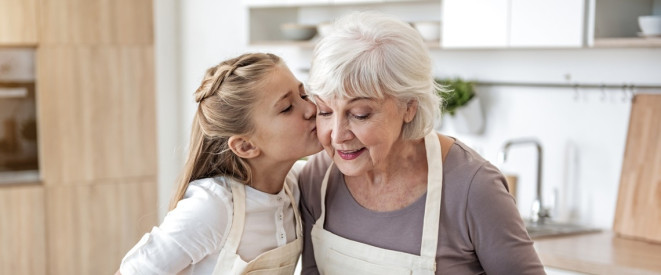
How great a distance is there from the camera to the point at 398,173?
6.15 feet

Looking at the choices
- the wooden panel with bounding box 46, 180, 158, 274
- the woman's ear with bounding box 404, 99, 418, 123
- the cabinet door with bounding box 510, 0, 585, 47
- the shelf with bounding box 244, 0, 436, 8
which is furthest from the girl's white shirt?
the wooden panel with bounding box 46, 180, 158, 274

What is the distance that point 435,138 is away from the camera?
184 centimetres

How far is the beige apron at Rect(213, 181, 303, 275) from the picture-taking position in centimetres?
184

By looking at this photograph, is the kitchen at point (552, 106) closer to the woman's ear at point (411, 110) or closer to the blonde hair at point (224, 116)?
the blonde hair at point (224, 116)

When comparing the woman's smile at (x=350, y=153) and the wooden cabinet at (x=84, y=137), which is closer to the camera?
the woman's smile at (x=350, y=153)

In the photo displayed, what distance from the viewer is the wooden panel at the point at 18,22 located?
3953 millimetres

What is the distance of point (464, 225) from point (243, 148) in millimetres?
526

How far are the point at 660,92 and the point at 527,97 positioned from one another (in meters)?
0.53

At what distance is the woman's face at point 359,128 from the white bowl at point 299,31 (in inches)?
80.8

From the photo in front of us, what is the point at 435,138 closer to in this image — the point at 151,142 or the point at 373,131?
the point at 373,131

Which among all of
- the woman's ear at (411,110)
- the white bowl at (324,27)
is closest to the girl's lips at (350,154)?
the woman's ear at (411,110)

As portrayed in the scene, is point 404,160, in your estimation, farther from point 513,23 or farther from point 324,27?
point 324,27

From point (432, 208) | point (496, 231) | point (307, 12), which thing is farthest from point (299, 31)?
point (496, 231)

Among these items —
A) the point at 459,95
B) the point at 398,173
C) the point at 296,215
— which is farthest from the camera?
the point at 459,95
